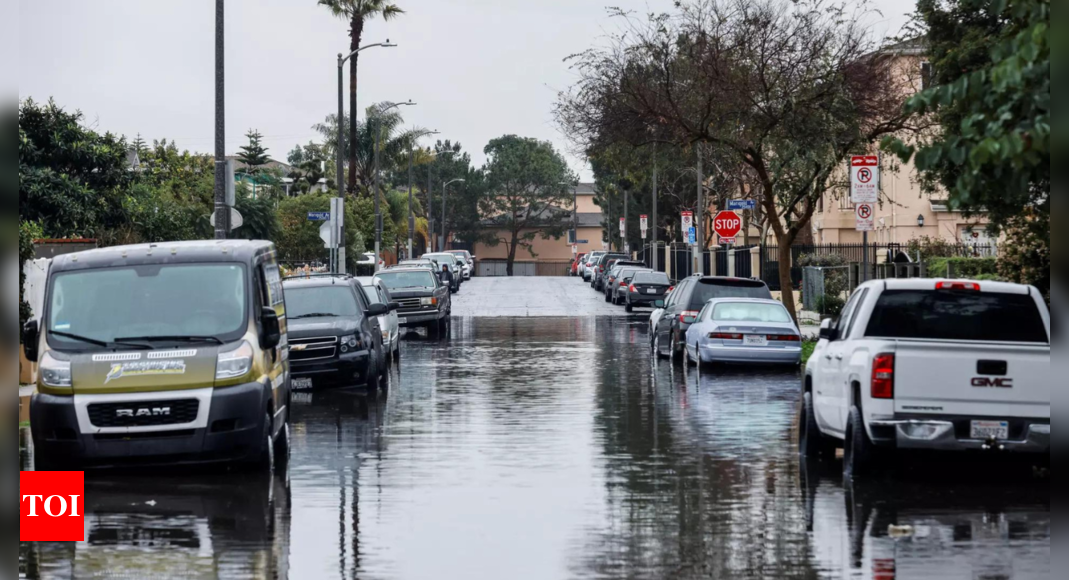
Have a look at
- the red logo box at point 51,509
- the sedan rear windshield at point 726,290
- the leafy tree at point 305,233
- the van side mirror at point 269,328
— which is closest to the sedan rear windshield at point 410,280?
the sedan rear windshield at point 726,290

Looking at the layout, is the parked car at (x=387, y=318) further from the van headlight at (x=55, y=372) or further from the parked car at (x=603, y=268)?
the parked car at (x=603, y=268)

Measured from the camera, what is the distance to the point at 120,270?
15.1 metres

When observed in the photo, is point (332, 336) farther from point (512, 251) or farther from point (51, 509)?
point (512, 251)

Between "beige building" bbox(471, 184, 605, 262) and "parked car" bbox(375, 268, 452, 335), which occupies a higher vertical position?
"beige building" bbox(471, 184, 605, 262)

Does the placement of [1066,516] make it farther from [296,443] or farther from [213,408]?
[296,443]

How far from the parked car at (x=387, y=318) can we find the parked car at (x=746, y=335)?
5.64 m

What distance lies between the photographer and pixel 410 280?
40.8m

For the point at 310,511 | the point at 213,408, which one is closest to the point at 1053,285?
the point at 310,511

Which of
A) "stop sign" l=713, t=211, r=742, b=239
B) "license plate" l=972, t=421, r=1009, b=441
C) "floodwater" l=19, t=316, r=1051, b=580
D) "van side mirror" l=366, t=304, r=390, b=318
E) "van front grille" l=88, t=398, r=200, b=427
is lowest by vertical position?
"floodwater" l=19, t=316, r=1051, b=580

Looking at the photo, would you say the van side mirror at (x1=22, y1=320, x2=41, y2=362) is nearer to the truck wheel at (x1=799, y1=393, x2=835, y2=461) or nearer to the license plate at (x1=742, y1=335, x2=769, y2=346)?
the truck wheel at (x1=799, y1=393, x2=835, y2=461)

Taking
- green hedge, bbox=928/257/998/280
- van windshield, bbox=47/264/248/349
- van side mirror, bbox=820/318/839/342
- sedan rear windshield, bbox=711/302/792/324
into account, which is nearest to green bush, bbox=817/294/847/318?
green hedge, bbox=928/257/998/280

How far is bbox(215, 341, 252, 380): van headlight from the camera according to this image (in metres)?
14.3

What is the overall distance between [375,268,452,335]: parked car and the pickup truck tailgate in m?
26.1

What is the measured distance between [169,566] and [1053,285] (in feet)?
21.0
